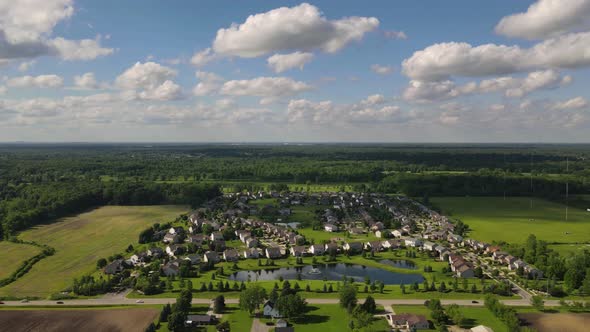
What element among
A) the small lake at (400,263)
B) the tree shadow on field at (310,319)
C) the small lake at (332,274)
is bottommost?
the small lake at (332,274)

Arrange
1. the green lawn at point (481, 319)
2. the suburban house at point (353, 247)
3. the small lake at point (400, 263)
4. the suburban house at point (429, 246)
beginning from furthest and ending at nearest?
the suburban house at point (429, 246), the suburban house at point (353, 247), the small lake at point (400, 263), the green lawn at point (481, 319)

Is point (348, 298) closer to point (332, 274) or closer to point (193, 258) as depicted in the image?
point (332, 274)

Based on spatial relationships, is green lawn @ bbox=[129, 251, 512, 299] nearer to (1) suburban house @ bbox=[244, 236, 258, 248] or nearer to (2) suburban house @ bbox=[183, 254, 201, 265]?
(2) suburban house @ bbox=[183, 254, 201, 265]

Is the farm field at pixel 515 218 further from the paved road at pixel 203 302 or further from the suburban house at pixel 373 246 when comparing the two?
the paved road at pixel 203 302

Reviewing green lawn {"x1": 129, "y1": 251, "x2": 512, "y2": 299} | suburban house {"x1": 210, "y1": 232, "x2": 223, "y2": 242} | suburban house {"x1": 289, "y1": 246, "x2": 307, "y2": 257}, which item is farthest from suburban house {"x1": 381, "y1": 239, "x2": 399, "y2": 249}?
suburban house {"x1": 210, "y1": 232, "x2": 223, "y2": 242}

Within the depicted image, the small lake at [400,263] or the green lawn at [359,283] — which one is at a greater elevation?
the green lawn at [359,283]

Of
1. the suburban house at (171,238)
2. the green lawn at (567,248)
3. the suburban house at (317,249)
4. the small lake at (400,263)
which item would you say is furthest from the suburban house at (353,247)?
the green lawn at (567,248)
